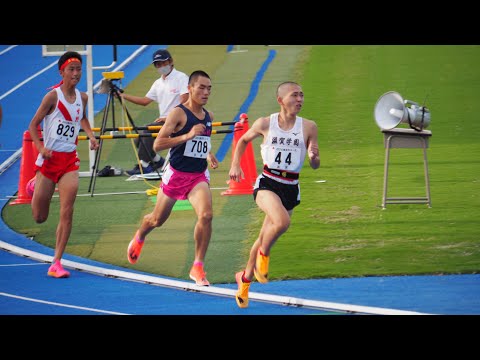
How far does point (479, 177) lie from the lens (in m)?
17.2

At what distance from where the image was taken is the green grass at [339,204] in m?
12.6

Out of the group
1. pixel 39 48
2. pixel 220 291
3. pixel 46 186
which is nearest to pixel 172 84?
pixel 46 186

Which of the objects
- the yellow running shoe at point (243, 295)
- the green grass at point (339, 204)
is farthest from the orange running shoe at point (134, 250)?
the yellow running shoe at point (243, 295)

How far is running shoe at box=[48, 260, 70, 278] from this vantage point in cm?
1209

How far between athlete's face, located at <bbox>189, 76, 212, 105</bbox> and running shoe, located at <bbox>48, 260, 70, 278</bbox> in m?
2.81

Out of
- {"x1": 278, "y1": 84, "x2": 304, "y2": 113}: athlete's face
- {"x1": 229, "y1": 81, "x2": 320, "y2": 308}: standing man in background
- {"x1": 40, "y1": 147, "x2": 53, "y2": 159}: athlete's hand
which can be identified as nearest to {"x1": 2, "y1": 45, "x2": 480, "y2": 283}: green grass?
{"x1": 229, "y1": 81, "x2": 320, "y2": 308}: standing man in background

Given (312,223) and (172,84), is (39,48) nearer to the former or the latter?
(172,84)

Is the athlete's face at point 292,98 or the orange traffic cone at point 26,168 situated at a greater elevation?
the athlete's face at point 292,98

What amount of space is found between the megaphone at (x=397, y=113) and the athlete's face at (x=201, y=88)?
14.5 feet

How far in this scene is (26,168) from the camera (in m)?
16.6

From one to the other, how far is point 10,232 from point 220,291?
16.1 feet

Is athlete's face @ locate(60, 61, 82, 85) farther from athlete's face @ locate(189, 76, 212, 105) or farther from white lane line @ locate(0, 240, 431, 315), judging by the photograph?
white lane line @ locate(0, 240, 431, 315)

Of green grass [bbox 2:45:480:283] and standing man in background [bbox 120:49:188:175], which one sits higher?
standing man in background [bbox 120:49:188:175]

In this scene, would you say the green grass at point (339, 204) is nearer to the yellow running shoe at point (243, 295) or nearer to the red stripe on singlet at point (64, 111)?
the yellow running shoe at point (243, 295)
